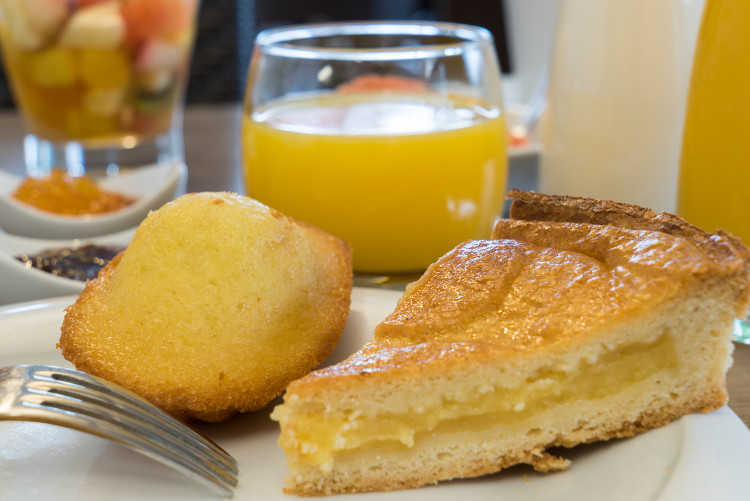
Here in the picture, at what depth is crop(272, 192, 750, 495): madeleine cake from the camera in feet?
2.96

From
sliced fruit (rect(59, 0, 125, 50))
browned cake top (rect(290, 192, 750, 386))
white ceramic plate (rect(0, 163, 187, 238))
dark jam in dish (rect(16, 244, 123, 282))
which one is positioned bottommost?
white ceramic plate (rect(0, 163, 187, 238))

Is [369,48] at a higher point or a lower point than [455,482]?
higher

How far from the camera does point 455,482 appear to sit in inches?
35.9

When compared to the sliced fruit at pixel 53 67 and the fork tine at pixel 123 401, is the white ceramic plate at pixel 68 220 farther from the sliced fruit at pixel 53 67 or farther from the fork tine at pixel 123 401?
the fork tine at pixel 123 401

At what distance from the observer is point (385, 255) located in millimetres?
1668

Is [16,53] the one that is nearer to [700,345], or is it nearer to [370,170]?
[370,170]

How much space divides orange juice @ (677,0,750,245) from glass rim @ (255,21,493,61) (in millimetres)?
475

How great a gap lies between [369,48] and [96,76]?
912mm

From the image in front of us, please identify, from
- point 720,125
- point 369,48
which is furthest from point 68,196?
point 720,125

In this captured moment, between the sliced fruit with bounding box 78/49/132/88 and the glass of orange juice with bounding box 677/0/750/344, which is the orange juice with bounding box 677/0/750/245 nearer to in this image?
the glass of orange juice with bounding box 677/0/750/344

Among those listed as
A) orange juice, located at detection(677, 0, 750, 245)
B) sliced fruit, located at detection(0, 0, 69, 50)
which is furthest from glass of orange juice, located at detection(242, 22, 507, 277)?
sliced fruit, located at detection(0, 0, 69, 50)

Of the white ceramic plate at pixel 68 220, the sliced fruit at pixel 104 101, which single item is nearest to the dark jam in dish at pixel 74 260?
the white ceramic plate at pixel 68 220

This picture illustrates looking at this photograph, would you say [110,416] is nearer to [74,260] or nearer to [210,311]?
[210,311]

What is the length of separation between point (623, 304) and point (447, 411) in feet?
0.80
